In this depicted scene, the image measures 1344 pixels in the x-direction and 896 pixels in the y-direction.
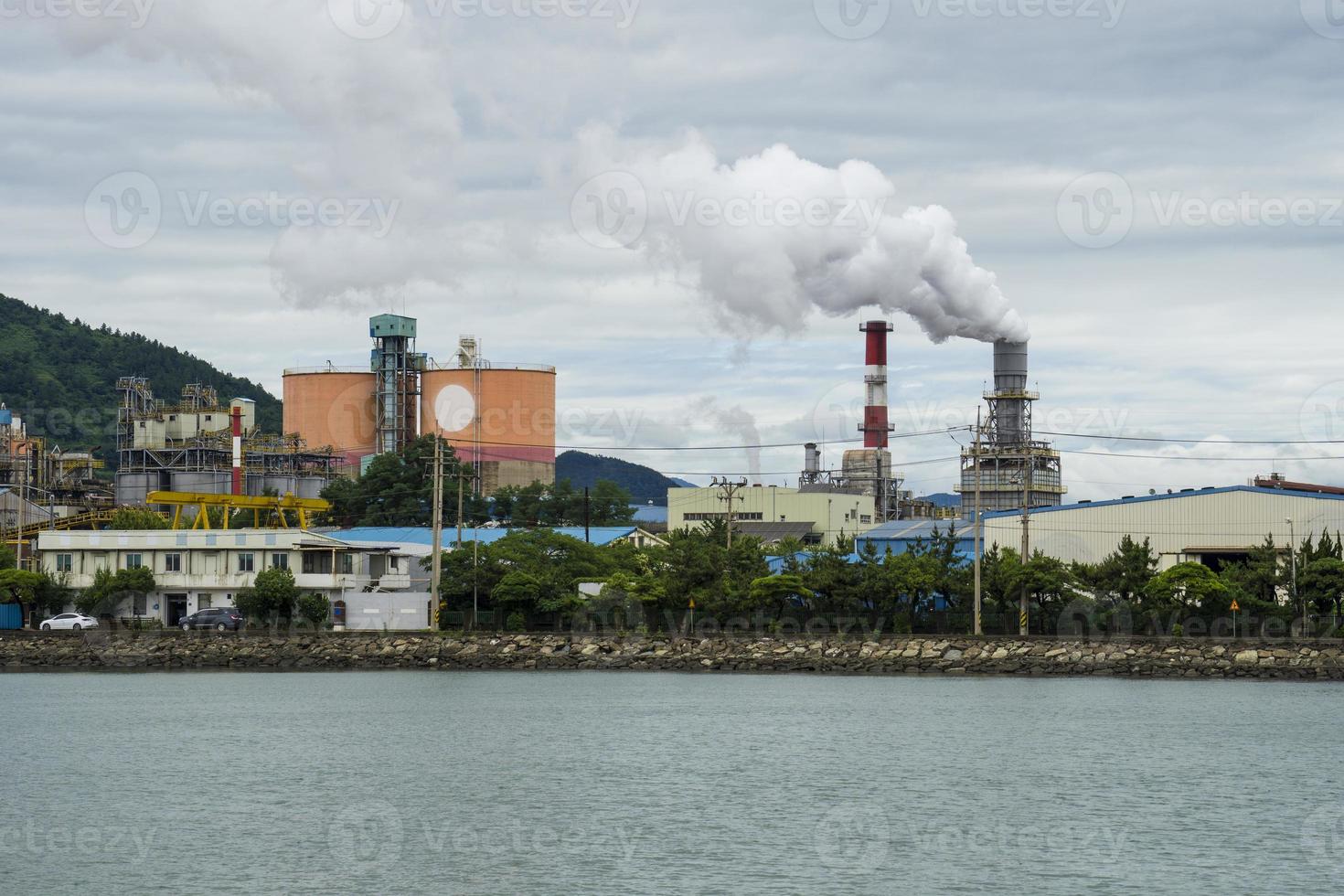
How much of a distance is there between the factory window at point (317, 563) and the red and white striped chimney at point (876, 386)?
129 feet

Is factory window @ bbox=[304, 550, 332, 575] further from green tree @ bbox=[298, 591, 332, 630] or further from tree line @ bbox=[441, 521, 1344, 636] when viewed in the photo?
tree line @ bbox=[441, 521, 1344, 636]

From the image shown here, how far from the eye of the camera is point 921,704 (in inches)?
Answer: 1972

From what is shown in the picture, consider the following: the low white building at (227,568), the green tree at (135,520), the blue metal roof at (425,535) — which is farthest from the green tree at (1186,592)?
the green tree at (135,520)

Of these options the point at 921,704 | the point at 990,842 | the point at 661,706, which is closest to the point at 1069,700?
the point at 921,704

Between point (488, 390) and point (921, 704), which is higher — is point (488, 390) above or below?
above

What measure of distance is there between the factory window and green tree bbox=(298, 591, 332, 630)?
2059 millimetres

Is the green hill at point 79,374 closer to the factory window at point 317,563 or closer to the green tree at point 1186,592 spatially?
the factory window at point 317,563

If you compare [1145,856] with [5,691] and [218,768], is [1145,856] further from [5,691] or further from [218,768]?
[5,691]

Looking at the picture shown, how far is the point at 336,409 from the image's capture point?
389 feet

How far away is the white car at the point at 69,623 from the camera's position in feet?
230

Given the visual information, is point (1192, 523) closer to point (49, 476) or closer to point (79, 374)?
point (49, 476)

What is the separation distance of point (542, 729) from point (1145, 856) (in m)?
20.7

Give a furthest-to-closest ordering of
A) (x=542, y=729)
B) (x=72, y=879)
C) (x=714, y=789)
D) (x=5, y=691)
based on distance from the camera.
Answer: (x=5, y=691) < (x=542, y=729) < (x=714, y=789) < (x=72, y=879)

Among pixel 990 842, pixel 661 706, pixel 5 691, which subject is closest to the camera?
pixel 990 842
